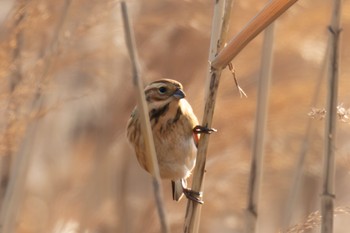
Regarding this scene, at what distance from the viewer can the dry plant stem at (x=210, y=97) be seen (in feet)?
6.93

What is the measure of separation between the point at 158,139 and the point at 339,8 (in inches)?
36.6

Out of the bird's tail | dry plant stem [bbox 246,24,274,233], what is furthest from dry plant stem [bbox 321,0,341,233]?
the bird's tail

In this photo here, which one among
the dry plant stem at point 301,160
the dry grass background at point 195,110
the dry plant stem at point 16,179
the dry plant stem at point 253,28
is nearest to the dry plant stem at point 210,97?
the dry plant stem at point 253,28

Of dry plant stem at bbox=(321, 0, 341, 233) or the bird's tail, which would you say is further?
the bird's tail

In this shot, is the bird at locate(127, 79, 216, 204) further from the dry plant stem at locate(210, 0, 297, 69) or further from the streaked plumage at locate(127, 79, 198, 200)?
the dry plant stem at locate(210, 0, 297, 69)

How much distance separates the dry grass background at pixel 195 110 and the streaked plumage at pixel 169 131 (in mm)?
249

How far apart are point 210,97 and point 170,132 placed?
0.74m

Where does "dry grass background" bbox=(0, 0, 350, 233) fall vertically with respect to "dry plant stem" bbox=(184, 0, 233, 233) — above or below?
above

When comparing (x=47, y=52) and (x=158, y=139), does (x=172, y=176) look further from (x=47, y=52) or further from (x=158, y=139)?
(x=47, y=52)

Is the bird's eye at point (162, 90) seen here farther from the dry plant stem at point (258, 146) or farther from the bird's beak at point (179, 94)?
the dry plant stem at point (258, 146)

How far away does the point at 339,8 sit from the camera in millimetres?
2227

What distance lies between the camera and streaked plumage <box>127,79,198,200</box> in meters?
2.78

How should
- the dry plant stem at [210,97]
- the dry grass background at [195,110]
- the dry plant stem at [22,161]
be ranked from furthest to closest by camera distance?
the dry grass background at [195,110]
the dry plant stem at [22,161]
the dry plant stem at [210,97]

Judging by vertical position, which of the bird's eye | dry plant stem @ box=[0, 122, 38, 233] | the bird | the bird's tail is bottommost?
dry plant stem @ box=[0, 122, 38, 233]
